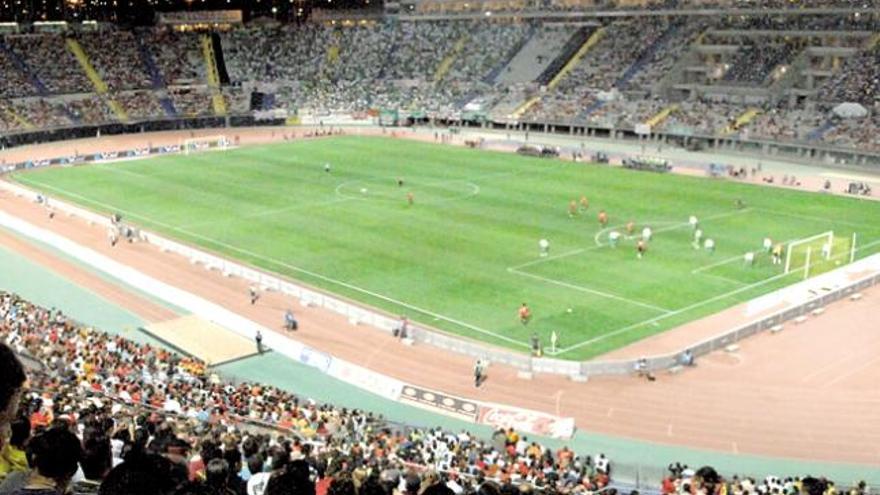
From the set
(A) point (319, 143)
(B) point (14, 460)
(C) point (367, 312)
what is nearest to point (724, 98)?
(A) point (319, 143)

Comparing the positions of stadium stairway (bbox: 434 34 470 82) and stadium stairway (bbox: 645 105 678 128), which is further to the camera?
stadium stairway (bbox: 434 34 470 82)

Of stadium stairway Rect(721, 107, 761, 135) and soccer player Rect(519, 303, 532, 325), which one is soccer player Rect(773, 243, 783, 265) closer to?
soccer player Rect(519, 303, 532, 325)

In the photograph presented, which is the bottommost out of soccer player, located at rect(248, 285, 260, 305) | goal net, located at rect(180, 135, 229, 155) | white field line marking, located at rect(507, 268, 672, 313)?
soccer player, located at rect(248, 285, 260, 305)

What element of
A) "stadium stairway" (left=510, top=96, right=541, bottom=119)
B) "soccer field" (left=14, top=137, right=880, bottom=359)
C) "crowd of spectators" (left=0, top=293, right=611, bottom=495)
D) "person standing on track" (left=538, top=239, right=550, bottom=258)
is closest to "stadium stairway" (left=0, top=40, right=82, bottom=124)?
"soccer field" (left=14, top=137, right=880, bottom=359)

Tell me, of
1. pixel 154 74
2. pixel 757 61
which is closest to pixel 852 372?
pixel 757 61

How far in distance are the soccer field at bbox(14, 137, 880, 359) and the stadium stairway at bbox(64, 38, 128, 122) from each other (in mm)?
20612

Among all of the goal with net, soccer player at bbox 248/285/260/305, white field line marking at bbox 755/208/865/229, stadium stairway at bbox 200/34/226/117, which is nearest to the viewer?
soccer player at bbox 248/285/260/305

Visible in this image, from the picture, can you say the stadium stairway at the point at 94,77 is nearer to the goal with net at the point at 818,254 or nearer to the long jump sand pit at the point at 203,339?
the long jump sand pit at the point at 203,339

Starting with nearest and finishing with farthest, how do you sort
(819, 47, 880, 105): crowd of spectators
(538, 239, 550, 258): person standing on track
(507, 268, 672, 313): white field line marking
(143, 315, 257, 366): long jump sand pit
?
(143, 315, 257, 366): long jump sand pit
(507, 268, 672, 313): white field line marking
(538, 239, 550, 258): person standing on track
(819, 47, 880, 105): crowd of spectators

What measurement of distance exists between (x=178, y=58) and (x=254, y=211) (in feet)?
181

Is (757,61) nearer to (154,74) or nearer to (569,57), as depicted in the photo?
(569,57)

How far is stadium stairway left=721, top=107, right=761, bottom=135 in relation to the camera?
75875 mm

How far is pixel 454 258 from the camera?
42.0 meters

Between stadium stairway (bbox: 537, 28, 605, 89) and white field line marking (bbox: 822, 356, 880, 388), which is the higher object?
stadium stairway (bbox: 537, 28, 605, 89)
